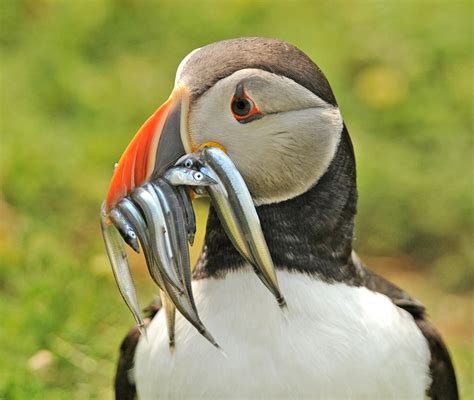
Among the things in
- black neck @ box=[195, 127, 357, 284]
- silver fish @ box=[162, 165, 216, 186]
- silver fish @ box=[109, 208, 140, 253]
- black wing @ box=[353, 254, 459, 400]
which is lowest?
black wing @ box=[353, 254, 459, 400]

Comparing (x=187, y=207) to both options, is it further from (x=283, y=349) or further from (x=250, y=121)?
(x=283, y=349)

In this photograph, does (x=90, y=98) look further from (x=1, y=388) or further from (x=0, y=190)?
(x=1, y=388)

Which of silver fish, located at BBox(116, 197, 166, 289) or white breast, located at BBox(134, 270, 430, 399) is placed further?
white breast, located at BBox(134, 270, 430, 399)

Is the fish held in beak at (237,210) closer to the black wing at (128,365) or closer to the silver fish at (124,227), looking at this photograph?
the silver fish at (124,227)

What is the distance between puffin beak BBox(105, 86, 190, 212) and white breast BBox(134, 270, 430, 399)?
43 centimetres

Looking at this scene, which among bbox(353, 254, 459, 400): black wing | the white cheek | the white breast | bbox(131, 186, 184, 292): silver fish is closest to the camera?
bbox(131, 186, 184, 292): silver fish

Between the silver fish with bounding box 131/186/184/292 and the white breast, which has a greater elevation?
the silver fish with bounding box 131/186/184/292

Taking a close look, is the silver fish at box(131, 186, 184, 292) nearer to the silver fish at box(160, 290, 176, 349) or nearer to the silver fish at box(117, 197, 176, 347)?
the silver fish at box(117, 197, 176, 347)

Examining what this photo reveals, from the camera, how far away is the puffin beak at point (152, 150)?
3021mm

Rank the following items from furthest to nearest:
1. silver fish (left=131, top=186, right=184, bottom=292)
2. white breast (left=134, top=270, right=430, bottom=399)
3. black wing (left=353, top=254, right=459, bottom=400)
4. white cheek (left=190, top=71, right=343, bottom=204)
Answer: black wing (left=353, top=254, right=459, bottom=400), white breast (left=134, top=270, right=430, bottom=399), white cheek (left=190, top=71, right=343, bottom=204), silver fish (left=131, top=186, right=184, bottom=292)

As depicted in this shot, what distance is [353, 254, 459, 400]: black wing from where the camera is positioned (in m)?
3.56

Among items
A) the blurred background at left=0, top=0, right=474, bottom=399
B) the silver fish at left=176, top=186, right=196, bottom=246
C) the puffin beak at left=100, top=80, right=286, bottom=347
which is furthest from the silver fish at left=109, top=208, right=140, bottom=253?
the blurred background at left=0, top=0, right=474, bottom=399

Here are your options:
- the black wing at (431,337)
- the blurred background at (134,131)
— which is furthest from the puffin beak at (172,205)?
the blurred background at (134,131)

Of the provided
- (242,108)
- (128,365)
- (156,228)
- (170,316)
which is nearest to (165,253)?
(156,228)
